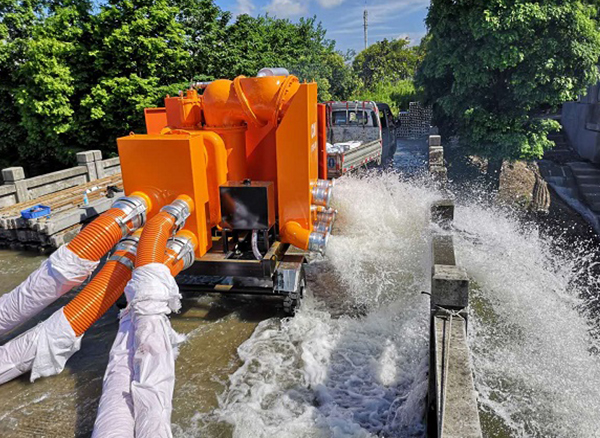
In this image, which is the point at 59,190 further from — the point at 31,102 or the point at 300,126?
the point at 300,126

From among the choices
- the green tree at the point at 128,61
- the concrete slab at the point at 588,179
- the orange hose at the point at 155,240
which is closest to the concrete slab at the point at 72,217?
the orange hose at the point at 155,240

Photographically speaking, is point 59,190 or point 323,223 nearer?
point 323,223

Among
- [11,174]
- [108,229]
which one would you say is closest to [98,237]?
[108,229]

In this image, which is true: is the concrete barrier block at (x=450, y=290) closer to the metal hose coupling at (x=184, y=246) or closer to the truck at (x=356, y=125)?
the metal hose coupling at (x=184, y=246)

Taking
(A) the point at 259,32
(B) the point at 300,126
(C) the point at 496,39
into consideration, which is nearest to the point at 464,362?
(B) the point at 300,126

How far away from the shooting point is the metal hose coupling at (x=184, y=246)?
4.57 m

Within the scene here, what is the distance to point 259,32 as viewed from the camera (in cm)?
2147

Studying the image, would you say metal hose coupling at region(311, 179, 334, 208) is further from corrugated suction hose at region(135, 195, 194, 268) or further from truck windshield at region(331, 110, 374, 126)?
truck windshield at region(331, 110, 374, 126)

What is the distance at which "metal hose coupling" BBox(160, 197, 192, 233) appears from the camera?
451 centimetres

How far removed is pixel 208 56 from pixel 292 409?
50.8ft

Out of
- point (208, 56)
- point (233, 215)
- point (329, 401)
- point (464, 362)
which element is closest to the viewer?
point (464, 362)

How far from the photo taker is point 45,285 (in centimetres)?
430

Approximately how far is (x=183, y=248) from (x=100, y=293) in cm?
92

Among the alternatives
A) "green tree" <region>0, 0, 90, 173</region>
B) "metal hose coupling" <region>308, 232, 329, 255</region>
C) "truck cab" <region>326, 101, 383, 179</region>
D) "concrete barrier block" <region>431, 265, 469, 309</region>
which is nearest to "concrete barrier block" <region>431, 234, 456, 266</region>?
"concrete barrier block" <region>431, 265, 469, 309</region>
